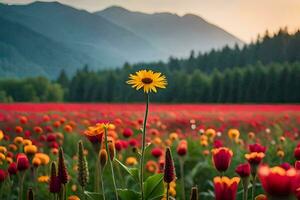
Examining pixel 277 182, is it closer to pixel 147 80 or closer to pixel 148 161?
pixel 147 80

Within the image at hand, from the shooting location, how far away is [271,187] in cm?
121

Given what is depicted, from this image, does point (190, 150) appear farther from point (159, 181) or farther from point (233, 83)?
point (233, 83)

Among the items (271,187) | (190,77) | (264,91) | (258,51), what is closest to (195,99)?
(190,77)

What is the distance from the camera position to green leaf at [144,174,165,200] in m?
2.31

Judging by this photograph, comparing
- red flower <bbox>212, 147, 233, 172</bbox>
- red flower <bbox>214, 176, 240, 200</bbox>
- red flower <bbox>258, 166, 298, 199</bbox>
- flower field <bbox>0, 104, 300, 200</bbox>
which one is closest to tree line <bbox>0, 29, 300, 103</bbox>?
flower field <bbox>0, 104, 300, 200</bbox>

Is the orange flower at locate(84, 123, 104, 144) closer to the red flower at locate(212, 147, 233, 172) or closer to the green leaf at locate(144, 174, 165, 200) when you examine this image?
the green leaf at locate(144, 174, 165, 200)

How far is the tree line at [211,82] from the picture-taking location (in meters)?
63.7

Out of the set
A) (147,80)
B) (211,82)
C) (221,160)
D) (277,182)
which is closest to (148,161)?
(147,80)

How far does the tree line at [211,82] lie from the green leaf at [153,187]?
193 ft

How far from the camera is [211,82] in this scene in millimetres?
67812

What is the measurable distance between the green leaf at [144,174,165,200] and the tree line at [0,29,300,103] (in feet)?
193

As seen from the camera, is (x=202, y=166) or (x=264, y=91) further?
(x=264, y=91)

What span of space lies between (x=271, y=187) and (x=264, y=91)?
63919 mm

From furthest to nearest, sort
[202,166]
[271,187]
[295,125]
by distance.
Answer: [295,125]
[202,166]
[271,187]
